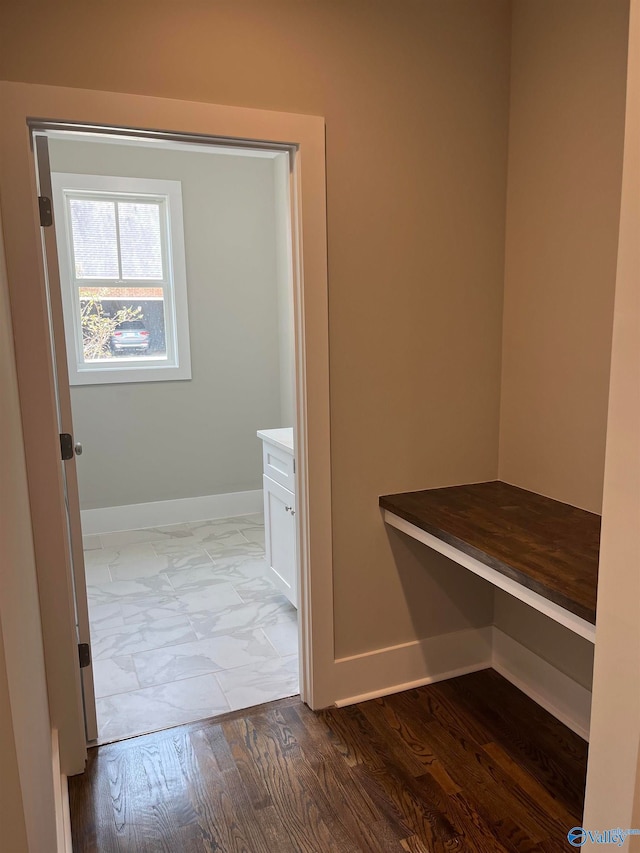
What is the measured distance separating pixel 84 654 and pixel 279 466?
1.24 m

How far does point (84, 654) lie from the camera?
2.17 m

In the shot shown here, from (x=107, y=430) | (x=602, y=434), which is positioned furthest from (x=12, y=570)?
(x=107, y=430)

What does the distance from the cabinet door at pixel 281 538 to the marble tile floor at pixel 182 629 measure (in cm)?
18

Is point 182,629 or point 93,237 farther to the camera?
point 93,237

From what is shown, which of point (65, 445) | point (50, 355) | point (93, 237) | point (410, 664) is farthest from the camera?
point (93, 237)

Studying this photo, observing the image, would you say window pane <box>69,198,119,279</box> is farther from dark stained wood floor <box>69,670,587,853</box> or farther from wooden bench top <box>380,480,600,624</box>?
dark stained wood floor <box>69,670,587,853</box>

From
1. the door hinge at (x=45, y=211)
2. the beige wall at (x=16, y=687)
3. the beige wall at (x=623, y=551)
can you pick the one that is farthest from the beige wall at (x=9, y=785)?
the door hinge at (x=45, y=211)

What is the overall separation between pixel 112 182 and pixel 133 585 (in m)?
2.62

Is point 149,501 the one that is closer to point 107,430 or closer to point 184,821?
point 107,430

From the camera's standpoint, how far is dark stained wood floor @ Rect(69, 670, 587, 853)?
1.81 meters

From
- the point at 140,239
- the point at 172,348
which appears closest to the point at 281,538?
the point at 172,348

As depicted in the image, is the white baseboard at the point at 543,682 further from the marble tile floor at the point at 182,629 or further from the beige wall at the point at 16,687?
the beige wall at the point at 16,687

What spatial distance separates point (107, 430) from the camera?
4453 millimetres

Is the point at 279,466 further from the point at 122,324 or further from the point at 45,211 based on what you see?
the point at 122,324
